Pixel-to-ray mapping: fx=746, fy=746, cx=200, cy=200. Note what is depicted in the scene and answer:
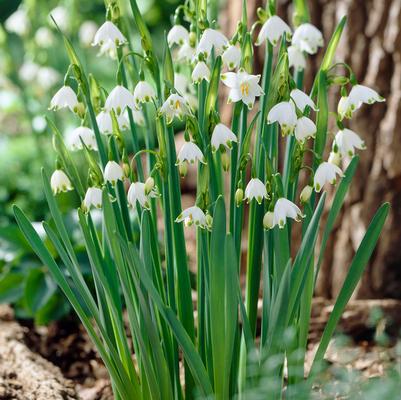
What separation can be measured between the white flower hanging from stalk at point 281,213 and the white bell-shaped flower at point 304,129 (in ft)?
0.45

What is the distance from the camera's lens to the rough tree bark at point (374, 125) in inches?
115

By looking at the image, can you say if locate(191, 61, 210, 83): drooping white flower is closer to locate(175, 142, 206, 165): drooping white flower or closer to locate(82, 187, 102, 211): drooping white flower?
locate(175, 142, 206, 165): drooping white flower

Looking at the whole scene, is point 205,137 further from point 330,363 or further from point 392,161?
point 392,161

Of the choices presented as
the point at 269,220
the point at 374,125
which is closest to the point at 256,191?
the point at 269,220

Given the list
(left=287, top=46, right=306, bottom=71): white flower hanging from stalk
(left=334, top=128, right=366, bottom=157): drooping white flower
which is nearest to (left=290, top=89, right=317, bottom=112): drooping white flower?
(left=334, top=128, right=366, bottom=157): drooping white flower

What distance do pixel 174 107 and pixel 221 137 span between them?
0.38ft

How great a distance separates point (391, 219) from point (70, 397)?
4.87 feet

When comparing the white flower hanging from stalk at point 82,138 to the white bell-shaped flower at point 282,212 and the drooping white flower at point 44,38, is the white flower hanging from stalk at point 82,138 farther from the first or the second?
the drooping white flower at point 44,38

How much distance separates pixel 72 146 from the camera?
180 cm

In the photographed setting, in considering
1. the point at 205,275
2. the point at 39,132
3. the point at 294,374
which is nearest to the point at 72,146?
the point at 205,275

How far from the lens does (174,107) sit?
1.56 m

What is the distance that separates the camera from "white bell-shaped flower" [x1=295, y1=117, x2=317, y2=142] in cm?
156

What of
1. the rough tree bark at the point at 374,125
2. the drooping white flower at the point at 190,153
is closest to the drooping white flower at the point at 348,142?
the drooping white flower at the point at 190,153

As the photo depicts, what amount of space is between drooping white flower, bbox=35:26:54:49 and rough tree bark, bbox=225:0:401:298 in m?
1.53
